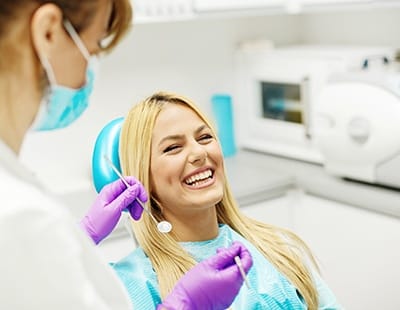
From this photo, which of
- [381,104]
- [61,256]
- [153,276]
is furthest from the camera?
[381,104]

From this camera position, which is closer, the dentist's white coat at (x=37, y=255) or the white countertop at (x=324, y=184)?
the dentist's white coat at (x=37, y=255)

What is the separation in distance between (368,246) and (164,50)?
1194mm

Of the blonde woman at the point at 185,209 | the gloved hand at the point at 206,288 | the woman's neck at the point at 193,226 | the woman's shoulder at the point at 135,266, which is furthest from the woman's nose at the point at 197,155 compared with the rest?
the gloved hand at the point at 206,288

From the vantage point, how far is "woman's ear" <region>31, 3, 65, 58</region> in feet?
2.93

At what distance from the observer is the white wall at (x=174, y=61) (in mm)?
2525

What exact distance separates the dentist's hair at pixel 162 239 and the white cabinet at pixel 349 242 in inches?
Result: 21.8

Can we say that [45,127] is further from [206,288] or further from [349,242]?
[349,242]

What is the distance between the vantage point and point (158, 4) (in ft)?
7.70

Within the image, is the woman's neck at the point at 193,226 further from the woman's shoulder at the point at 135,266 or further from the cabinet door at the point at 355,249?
the cabinet door at the point at 355,249

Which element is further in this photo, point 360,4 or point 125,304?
point 360,4

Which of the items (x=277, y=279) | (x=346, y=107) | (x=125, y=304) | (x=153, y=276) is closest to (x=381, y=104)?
(x=346, y=107)

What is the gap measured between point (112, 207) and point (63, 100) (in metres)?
0.52

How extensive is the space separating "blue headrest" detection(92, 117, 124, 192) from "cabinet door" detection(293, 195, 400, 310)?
989mm

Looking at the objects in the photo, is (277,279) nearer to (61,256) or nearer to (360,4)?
(61,256)
